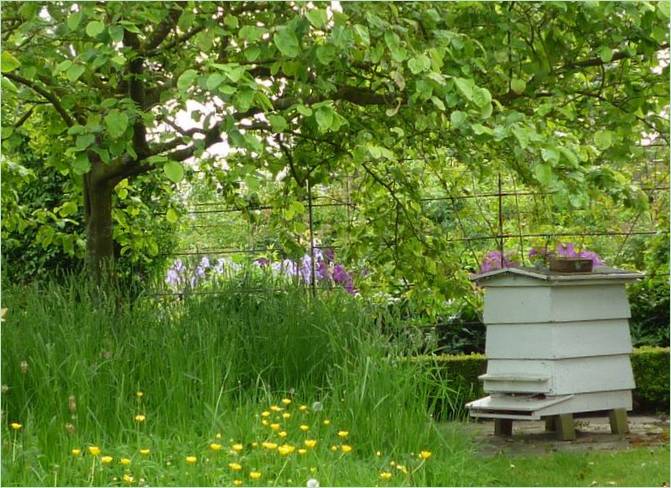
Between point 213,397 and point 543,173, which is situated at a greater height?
point 543,173

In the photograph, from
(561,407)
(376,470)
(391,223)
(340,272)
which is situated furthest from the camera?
(340,272)

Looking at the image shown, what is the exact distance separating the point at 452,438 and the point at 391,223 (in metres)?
1.61

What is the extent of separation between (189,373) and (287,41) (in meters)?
1.47

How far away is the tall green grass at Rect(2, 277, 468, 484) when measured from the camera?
3.70 metres

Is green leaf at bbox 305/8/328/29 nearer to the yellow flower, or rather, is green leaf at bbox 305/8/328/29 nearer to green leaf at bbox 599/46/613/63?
green leaf at bbox 599/46/613/63

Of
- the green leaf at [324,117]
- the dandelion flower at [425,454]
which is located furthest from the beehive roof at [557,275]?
the green leaf at [324,117]

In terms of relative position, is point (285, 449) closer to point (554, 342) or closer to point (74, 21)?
point (74, 21)

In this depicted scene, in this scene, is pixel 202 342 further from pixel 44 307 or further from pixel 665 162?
pixel 665 162

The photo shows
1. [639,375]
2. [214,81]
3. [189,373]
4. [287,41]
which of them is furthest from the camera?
[639,375]

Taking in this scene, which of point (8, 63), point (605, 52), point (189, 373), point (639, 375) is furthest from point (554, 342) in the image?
point (8, 63)

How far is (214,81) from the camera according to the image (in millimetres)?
2986

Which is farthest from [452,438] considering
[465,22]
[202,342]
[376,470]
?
[465,22]

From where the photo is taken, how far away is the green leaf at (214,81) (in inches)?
117

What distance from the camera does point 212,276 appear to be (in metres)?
4.95
